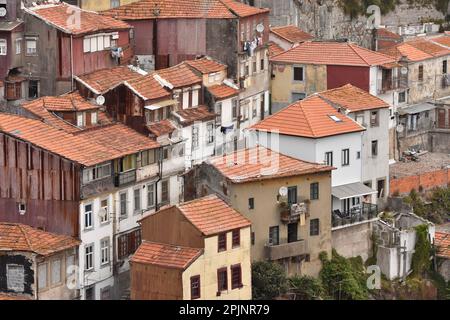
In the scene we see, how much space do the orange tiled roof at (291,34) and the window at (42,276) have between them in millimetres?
27023

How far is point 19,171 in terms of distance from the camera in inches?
1834

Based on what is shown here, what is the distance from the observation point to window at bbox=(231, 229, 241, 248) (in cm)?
4516

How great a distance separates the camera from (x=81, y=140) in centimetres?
4812

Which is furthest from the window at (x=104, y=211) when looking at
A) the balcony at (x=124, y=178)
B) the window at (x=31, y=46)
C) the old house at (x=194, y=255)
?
the window at (x=31, y=46)

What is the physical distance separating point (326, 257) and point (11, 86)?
14029 mm

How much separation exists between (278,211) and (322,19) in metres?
32.5

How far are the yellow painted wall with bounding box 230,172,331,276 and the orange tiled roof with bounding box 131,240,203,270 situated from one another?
3527 millimetres

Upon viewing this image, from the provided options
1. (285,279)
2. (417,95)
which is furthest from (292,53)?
(285,279)

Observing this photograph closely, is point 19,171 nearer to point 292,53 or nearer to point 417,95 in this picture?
point 292,53

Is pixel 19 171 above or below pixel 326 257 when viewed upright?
above

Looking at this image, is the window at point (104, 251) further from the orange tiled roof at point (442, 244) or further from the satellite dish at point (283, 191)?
the orange tiled roof at point (442, 244)

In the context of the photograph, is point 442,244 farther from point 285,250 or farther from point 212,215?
point 212,215

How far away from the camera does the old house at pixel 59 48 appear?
5497 centimetres

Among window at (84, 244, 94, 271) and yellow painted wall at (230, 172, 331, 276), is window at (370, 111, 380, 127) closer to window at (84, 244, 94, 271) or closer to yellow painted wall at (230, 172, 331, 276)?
yellow painted wall at (230, 172, 331, 276)
